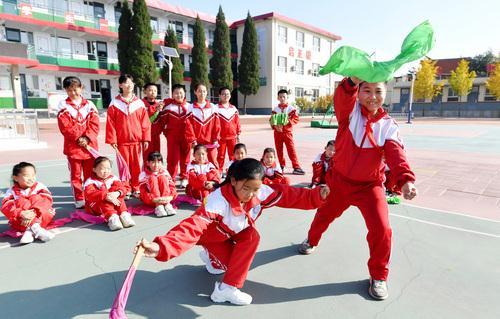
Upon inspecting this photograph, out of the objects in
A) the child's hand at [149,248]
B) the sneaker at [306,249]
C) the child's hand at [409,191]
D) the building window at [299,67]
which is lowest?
the sneaker at [306,249]

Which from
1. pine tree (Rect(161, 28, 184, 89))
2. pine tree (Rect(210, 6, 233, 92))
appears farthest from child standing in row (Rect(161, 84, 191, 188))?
pine tree (Rect(210, 6, 233, 92))

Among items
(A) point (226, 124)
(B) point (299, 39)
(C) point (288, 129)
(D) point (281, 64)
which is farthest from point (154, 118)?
(B) point (299, 39)

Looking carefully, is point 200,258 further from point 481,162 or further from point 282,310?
point 481,162

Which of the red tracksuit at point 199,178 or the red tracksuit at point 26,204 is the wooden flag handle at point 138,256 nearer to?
the red tracksuit at point 26,204

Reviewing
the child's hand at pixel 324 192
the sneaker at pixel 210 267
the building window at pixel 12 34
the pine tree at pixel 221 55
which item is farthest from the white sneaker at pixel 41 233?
the pine tree at pixel 221 55

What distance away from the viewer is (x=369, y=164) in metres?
2.42

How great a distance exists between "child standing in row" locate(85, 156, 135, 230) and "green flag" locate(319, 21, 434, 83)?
2659mm

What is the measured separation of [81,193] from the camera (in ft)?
14.4

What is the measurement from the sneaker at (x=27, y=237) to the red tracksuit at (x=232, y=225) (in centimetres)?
194

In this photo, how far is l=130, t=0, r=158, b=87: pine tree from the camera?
2375cm

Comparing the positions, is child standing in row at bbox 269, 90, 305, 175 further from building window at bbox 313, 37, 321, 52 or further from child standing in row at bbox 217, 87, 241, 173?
building window at bbox 313, 37, 321, 52

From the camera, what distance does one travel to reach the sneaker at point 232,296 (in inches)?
87.3

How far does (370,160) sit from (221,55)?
29.5 meters

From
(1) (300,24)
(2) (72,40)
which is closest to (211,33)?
(1) (300,24)
